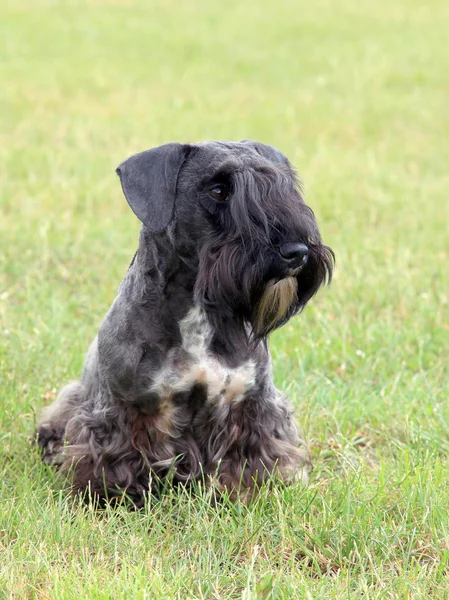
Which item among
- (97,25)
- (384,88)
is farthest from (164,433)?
(97,25)

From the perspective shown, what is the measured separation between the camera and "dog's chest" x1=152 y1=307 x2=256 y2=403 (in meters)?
3.57

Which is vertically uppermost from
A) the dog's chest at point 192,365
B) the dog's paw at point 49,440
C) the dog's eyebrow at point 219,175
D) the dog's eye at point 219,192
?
the dog's eyebrow at point 219,175

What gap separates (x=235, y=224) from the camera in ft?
10.6

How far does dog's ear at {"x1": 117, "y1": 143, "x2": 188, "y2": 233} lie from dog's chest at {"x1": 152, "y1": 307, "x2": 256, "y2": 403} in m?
0.41

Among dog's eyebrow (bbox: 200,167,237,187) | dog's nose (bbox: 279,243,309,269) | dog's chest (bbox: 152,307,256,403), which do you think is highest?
dog's eyebrow (bbox: 200,167,237,187)

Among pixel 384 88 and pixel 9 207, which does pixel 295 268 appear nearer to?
pixel 9 207

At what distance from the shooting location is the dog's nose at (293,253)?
3.20 m

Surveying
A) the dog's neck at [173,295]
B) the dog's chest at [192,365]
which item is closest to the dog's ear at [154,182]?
the dog's neck at [173,295]

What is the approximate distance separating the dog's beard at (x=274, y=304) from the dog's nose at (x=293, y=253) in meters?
0.08

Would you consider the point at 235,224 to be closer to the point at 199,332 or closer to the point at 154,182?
the point at 154,182

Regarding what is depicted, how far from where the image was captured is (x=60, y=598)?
285 cm

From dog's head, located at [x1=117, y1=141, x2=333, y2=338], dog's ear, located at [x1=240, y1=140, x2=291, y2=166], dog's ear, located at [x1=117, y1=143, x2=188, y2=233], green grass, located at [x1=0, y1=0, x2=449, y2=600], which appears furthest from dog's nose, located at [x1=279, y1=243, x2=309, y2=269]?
green grass, located at [x1=0, y1=0, x2=449, y2=600]

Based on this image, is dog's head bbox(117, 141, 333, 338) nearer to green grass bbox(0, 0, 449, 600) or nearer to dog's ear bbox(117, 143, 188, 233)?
dog's ear bbox(117, 143, 188, 233)

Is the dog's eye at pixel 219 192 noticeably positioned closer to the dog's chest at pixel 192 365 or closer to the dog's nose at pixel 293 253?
the dog's nose at pixel 293 253
